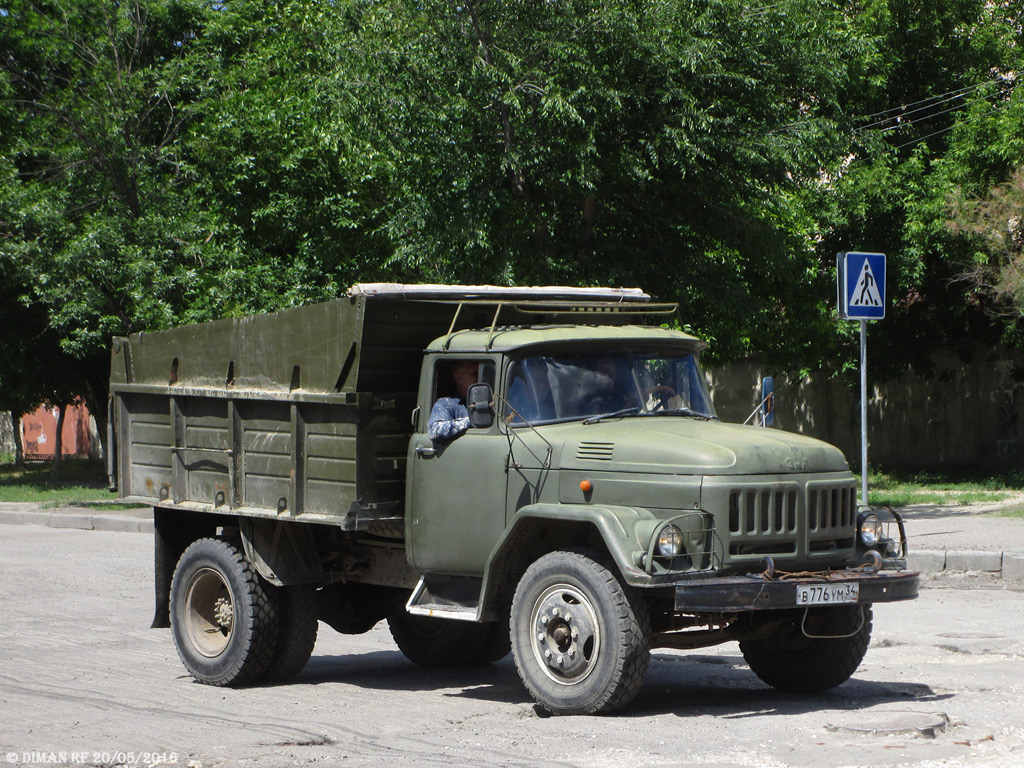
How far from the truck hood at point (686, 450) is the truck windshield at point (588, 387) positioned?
16cm

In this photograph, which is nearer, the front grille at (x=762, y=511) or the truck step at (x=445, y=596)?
the front grille at (x=762, y=511)

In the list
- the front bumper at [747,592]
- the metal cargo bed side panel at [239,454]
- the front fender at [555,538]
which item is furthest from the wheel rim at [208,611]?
the front bumper at [747,592]

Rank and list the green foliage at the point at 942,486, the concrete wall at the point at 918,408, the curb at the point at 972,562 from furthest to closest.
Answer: the concrete wall at the point at 918,408 → the green foliage at the point at 942,486 → the curb at the point at 972,562

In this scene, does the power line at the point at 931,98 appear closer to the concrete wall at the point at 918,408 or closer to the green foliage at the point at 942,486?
the concrete wall at the point at 918,408

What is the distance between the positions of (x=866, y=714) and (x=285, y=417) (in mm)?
3847

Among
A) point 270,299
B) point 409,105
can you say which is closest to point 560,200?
point 409,105

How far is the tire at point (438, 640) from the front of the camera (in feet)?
30.0

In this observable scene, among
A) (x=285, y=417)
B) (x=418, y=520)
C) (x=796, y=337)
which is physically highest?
(x=796, y=337)

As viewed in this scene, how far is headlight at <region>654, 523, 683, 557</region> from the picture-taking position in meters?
6.49

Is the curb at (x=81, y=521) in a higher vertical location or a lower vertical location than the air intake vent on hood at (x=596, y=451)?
lower

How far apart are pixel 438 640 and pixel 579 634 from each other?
2.63m

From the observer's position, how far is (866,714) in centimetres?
673

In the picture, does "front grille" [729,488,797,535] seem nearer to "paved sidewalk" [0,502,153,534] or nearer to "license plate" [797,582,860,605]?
"license plate" [797,582,860,605]

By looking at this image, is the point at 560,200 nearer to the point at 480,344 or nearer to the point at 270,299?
the point at 270,299
